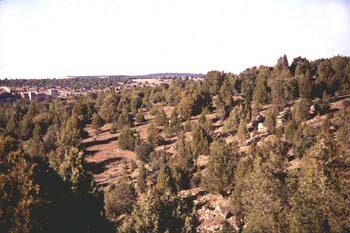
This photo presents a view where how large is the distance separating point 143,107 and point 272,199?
8945 centimetres

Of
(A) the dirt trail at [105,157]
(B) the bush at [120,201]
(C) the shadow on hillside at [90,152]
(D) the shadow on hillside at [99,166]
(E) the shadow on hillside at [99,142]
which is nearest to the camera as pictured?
(B) the bush at [120,201]

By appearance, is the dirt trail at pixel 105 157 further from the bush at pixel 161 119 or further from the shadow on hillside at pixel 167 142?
the bush at pixel 161 119

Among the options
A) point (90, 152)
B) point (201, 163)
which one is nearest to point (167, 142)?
point (201, 163)

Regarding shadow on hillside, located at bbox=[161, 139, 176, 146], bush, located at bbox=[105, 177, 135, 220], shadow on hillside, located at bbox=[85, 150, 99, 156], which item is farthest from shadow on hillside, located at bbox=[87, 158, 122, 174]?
bush, located at bbox=[105, 177, 135, 220]

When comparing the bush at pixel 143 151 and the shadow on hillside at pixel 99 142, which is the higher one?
the bush at pixel 143 151

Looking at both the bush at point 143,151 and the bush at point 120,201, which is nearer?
the bush at point 120,201

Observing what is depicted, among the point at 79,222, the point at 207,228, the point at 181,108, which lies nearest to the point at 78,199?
the point at 79,222

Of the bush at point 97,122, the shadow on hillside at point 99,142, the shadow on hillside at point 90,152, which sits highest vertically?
the bush at point 97,122

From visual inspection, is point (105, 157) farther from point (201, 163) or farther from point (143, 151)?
point (201, 163)

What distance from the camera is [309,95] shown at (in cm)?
7706

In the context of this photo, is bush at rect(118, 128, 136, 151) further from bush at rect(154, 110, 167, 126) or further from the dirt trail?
bush at rect(154, 110, 167, 126)

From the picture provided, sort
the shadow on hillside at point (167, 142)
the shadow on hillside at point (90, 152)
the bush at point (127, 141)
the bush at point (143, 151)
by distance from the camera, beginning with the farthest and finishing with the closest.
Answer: the shadow on hillside at point (90, 152) < the shadow on hillside at point (167, 142) < the bush at point (127, 141) < the bush at point (143, 151)

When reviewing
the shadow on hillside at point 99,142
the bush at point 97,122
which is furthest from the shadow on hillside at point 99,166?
the bush at point 97,122

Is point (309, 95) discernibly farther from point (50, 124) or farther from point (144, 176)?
point (50, 124)
